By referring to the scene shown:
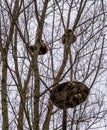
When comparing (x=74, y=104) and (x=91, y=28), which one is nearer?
(x=74, y=104)

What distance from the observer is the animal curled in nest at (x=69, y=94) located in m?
2.31

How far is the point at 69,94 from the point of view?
2322 millimetres

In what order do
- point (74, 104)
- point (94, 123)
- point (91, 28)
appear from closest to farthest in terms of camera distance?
point (74, 104) → point (94, 123) → point (91, 28)

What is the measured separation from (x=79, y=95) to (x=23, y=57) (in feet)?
2.70

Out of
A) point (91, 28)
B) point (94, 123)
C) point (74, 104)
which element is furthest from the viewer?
point (91, 28)

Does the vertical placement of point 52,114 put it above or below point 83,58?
below

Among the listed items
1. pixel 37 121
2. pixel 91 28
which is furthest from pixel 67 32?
pixel 37 121

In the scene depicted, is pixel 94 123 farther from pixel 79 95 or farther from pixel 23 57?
pixel 23 57

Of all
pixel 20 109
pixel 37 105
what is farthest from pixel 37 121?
pixel 20 109

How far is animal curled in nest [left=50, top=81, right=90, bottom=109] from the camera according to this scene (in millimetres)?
2311

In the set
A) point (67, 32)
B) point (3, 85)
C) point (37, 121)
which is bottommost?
point (37, 121)

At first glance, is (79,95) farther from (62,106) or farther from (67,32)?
(67,32)

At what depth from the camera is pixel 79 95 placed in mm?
2338

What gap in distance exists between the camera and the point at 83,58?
3016mm
